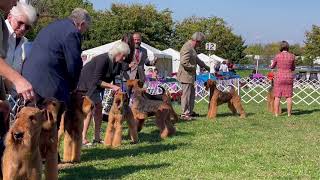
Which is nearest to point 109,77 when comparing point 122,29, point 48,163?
point 48,163

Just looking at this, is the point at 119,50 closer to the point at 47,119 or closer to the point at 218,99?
the point at 47,119

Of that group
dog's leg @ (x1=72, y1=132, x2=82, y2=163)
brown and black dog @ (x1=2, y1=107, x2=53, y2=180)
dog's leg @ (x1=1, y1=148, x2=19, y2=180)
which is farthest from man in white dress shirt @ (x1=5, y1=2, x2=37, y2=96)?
dog's leg @ (x1=72, y1=132, x2=82, y2=163)

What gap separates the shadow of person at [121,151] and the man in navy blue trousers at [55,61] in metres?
1.22

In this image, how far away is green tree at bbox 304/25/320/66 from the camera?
4619cm

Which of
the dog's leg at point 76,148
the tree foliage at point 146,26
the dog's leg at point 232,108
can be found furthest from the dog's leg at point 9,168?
the tree foliage at point 146,26

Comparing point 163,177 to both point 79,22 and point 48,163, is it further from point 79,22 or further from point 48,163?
point 79,22

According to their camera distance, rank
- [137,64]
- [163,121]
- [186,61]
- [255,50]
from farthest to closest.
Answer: [255,50] < [186,61] < [137,64] < [163,121]

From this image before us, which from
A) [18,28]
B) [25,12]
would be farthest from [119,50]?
[25,12]

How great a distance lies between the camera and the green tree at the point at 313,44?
152 ft

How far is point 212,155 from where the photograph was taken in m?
6.07

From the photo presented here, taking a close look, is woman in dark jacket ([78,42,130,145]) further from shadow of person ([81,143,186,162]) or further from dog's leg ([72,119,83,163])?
dog's leg ([72,119,83,163])

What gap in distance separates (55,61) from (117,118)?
1859mm

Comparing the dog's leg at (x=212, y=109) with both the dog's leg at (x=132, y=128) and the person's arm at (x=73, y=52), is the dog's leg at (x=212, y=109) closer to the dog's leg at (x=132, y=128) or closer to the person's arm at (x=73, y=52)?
the dog's leg at (x=132, y=128)

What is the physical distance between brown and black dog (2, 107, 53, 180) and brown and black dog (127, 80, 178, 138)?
12.2 feet
